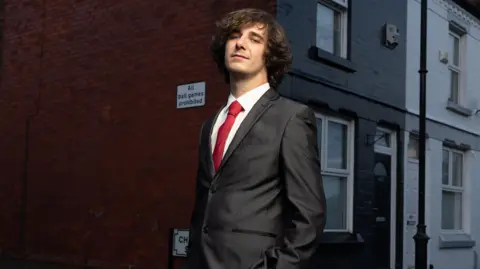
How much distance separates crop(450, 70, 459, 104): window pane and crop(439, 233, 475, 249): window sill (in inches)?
94.5

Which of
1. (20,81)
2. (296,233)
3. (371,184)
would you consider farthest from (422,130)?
(296,233)

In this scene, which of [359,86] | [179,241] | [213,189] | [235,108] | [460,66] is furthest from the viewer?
[460,66]

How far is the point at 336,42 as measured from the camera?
33.8 ft

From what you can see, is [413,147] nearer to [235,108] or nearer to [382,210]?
[382,210]

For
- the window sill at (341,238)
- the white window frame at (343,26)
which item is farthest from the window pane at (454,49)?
the window sill at (341,238)

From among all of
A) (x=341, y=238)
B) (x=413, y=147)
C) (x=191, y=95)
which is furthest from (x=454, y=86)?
(x=191, y=95)

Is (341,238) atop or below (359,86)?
below

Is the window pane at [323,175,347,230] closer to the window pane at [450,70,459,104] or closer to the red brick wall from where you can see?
the red brick wall

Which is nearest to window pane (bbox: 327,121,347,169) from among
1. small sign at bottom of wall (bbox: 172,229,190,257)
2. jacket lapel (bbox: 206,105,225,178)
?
small sign at bottom of wall (bbox: 172,229,190,257)

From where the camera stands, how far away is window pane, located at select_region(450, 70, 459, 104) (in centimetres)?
1338

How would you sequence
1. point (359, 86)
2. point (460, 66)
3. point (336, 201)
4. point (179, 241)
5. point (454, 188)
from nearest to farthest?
point (179, 241)
point (336, 201)
point (359, 86)
point (454, 188)
point (460, 66)

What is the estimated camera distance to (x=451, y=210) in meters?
13.5

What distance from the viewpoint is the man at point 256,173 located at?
2641 mm

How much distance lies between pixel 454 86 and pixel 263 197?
1153 cm
